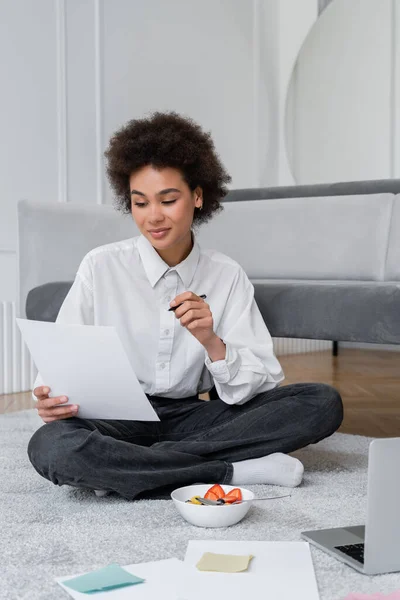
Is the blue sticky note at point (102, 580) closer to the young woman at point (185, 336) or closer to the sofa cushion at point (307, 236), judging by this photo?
the young woman at point (185, 336)

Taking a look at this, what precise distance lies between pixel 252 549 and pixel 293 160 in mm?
3893

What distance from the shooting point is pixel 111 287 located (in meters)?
→ 1.86

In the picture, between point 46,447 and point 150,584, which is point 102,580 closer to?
point 150,584

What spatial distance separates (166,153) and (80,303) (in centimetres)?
39

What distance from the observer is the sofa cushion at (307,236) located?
8.84ft

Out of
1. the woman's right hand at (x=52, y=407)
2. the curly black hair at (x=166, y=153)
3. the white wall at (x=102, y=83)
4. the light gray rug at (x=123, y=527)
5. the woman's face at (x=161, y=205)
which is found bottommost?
the light gray rug at (x=123, y=527)

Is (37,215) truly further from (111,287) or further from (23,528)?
(23,528)

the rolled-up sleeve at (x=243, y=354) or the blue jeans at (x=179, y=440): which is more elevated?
the rolled-up sleeve at (x=243, y=354)

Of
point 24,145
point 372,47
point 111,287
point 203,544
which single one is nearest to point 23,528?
point 203,544

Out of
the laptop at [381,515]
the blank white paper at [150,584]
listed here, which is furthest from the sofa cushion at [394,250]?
the blank white paper at [150,584]

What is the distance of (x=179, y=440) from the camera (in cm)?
188

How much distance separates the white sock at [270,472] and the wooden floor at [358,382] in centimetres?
74

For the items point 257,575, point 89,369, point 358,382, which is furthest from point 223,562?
point 358,382

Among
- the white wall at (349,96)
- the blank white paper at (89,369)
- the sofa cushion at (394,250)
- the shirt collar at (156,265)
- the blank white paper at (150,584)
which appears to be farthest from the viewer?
the white wall at (349,96)
